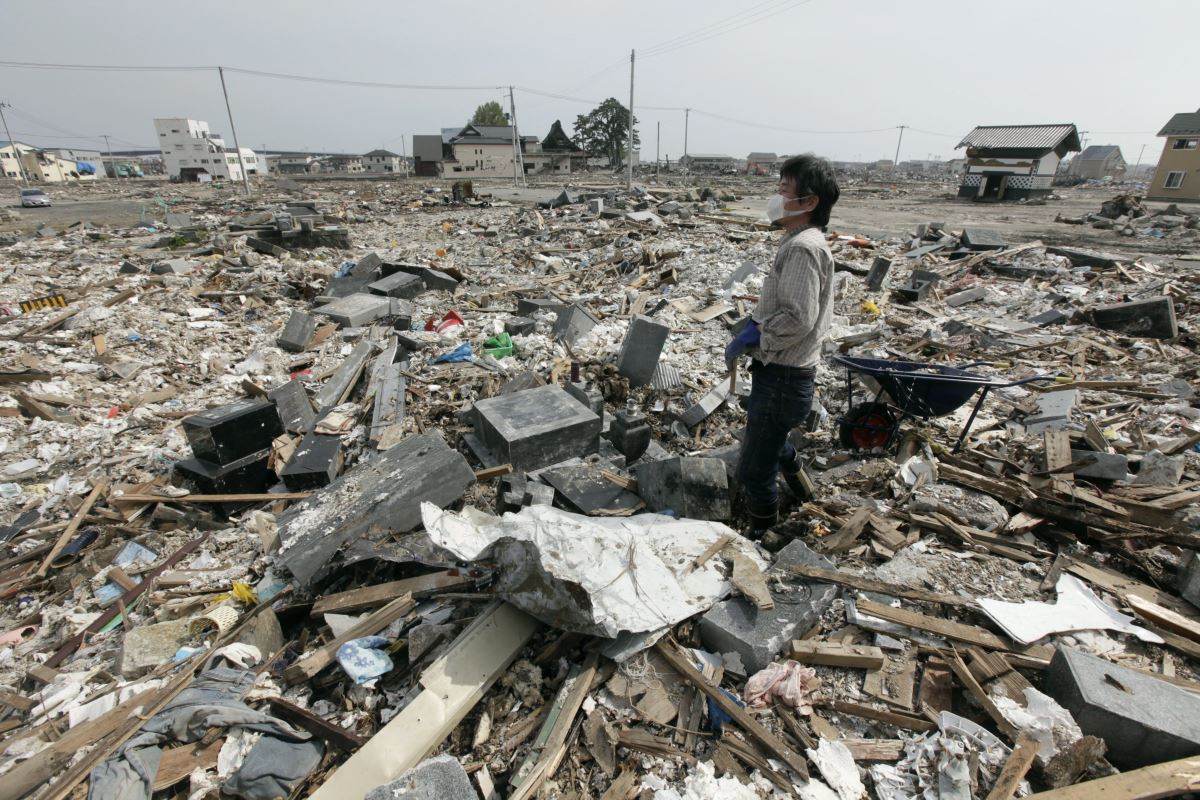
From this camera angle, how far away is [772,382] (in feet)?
10.4

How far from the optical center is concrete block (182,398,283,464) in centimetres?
448

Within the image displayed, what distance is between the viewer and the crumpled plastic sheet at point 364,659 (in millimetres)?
2508

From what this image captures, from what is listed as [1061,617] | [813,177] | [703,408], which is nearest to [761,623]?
[1061,617]

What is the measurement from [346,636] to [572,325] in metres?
5.30

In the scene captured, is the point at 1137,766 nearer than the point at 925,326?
Yes

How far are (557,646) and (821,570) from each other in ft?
4.75

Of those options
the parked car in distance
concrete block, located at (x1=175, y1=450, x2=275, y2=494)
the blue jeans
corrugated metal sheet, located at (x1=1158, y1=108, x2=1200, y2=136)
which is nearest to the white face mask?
the blue jeans

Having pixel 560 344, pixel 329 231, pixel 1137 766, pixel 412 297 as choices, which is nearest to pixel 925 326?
pixel 560 344

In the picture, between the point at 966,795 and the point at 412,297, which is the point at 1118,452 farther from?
the point at 412,297

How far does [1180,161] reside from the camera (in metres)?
29.0

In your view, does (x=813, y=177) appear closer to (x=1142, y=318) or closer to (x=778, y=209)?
(x=778, y=209)

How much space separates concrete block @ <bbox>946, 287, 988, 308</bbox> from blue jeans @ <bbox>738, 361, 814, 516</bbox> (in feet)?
25.5

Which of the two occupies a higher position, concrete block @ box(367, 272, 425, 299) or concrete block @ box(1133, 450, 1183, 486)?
concrete block @ box(367, 272, 425, 299)

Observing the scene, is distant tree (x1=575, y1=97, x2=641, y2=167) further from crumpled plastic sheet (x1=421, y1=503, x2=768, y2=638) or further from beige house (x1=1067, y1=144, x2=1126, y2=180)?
crumpled plastic sheet (x1=421, y1=503, x2=768, y2=638)
